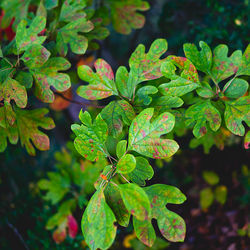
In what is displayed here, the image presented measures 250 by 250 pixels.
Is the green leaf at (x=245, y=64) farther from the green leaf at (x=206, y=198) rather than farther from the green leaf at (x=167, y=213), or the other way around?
the green leaf at (x=206, y=198)

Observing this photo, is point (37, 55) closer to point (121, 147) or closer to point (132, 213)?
point (121, 147)

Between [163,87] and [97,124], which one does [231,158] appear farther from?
[97,124]

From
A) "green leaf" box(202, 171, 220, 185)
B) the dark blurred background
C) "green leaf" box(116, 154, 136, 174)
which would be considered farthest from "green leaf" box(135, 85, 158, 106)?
"green leaf" box(202, 171, 220, 185)

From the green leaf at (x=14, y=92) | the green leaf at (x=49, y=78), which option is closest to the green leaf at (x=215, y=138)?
the green leaf at (x=49, y=78)

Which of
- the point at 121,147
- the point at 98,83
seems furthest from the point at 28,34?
the point at 121,147

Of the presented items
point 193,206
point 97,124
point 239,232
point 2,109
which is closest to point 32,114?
point 2,109
